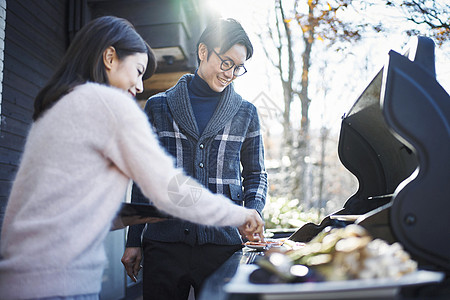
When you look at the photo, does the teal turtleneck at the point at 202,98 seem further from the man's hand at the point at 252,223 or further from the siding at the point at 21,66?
the siding at the point at 21,66

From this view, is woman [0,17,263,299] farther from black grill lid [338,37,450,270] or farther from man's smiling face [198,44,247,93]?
man's smiling face [198,44,247,93]

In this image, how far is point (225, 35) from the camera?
6.49 ft

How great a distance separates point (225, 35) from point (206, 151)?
0.59m

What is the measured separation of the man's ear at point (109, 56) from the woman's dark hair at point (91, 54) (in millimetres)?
11

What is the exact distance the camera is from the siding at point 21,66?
375cm

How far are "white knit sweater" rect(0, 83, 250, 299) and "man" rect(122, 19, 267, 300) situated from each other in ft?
1.91

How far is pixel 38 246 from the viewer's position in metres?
1.10

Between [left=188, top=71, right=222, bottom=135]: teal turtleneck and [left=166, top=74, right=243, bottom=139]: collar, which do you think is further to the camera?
[left=188, top=71, right=222, bottom=135]: teal turtleneck

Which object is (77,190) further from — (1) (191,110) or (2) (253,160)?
(2) (253,160)

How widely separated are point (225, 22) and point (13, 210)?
51.9 inches

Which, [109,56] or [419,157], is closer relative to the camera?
[419,157]

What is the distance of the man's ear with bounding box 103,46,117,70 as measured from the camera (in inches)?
54.8

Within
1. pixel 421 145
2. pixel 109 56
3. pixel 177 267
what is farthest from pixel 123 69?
pixel 421 145

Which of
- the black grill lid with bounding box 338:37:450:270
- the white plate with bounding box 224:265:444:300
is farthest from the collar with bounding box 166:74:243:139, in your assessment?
the white plate with bounding box 224:265:444:300
